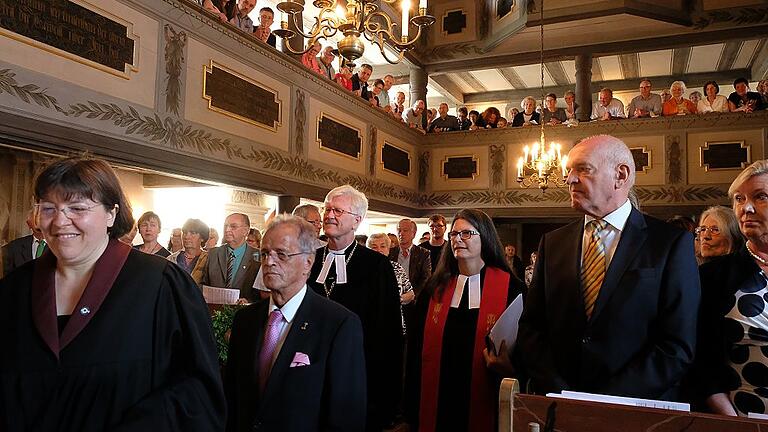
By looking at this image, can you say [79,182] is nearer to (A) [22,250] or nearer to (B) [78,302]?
(B) [78,302]

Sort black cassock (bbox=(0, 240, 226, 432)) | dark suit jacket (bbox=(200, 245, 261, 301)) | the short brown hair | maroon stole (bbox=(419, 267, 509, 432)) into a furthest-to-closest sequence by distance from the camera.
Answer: dark suit jacket (bbox=(200, 245, 261, 301)), maroon stole (bbox=(419, 267, 509, 432)), the short brown hair, black cassock (bbox=(0, 240, 226, 432))

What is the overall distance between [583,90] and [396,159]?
3.97 metres

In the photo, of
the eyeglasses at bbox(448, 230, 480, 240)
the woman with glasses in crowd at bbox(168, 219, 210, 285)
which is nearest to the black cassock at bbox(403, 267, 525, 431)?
the eyeglasses at bbox(448, 230, 480, 240)

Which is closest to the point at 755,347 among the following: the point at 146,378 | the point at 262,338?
the point at 262,338

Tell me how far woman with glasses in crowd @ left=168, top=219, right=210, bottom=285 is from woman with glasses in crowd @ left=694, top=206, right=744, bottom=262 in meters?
3.88

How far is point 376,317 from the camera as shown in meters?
3.06

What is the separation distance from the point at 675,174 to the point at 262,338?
32.1 ft

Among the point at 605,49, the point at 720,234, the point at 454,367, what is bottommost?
the point at 454,367

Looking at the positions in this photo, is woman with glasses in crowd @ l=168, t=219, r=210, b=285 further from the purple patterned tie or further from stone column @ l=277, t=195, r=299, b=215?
the purple patterned tie

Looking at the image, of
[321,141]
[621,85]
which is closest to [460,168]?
[321,141]

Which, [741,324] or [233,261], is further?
[233,261]

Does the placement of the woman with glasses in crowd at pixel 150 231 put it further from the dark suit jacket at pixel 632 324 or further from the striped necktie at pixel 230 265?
the dark suit jacket at pixel 632 324

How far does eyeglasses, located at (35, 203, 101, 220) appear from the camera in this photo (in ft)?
5.20

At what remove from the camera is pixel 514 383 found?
168 centimetres
